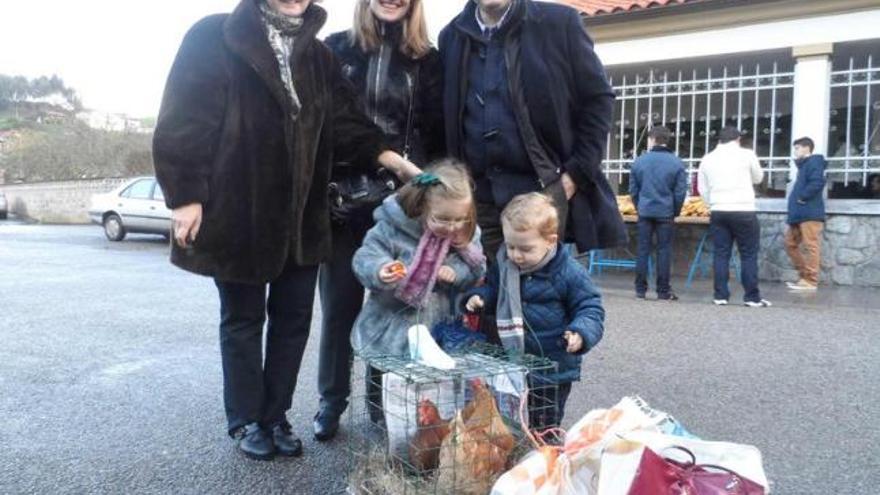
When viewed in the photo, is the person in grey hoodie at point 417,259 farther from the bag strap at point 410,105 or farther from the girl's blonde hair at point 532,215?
the bag strap at point 410,105

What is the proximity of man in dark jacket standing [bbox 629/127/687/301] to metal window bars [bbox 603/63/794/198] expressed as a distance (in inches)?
58.1

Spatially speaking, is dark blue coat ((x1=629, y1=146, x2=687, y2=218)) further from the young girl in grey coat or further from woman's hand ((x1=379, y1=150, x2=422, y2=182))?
the young girl in grey coat

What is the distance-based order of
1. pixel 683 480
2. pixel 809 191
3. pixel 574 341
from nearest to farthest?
1. pixel 683 480
2. pixel 574 341
3. pixel 809 191

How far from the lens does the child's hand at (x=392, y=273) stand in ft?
9.02

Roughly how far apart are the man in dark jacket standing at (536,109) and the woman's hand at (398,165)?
23cm

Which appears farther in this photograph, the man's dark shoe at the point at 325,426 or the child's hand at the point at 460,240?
the man's dark shoe at the point at 325,426

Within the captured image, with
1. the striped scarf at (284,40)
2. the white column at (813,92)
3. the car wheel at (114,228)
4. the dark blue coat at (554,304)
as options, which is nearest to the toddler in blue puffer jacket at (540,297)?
the dark blue coat at (554,304)

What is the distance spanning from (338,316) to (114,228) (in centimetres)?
1477

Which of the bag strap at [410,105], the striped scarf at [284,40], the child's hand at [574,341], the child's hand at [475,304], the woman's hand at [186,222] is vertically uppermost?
the striped scarf at [284,40]

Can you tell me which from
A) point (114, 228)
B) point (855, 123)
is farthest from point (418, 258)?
point (114, 228)

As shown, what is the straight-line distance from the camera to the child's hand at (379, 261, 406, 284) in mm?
2748

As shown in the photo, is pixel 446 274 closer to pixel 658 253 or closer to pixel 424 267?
pixel 424 267

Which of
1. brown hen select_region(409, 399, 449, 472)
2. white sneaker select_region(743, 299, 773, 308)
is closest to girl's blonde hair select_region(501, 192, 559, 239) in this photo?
brown hen select_region(409, 399, 449, 472)

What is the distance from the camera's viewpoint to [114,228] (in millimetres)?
16781
